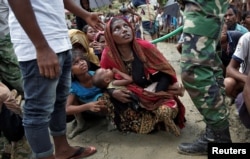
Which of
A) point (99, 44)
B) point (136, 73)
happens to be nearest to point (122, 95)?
point (136, 73)

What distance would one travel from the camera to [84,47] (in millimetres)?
3154

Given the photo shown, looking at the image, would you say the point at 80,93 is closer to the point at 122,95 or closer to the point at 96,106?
the point at 96,106

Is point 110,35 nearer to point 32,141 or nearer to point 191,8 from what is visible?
point 191,8

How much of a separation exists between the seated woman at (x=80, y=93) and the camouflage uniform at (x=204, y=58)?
88 cm

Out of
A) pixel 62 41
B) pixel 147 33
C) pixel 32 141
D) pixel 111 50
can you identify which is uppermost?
pixel 62 41

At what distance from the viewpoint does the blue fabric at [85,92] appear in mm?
2719

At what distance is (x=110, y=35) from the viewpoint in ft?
8.64

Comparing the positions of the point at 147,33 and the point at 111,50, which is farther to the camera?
the point at 147,33

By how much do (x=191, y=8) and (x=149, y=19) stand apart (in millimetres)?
5494

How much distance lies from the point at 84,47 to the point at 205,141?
1.53 meters

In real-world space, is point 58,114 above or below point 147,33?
above

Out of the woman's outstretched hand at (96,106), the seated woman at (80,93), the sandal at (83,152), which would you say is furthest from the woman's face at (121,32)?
the sandal at (83,152)

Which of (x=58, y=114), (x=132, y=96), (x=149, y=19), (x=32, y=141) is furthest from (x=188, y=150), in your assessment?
(x=149, y=19)

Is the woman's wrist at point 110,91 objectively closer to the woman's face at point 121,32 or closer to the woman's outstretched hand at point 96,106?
the woman's outstretched hand at point 96,106
